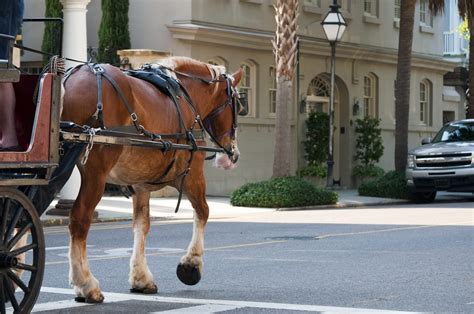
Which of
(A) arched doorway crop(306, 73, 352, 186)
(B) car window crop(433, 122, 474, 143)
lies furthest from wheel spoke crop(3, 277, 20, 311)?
(A) arched doorway crop(306, 73, 352, 186)

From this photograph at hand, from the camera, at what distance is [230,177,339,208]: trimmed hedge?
25844 mm

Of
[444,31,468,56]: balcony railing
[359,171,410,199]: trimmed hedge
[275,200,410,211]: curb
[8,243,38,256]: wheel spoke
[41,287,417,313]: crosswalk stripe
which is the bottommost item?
[275,200,410,211]: curb

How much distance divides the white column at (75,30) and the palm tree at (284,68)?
628cm

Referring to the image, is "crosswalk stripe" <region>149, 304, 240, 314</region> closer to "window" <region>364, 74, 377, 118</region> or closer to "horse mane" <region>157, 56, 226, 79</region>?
"horse mane" <region>157, 56, 226, 79</region>

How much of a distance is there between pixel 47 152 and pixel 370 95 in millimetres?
31330

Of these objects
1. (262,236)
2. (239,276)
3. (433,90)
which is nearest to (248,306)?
(239,276)

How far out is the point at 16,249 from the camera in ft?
27.2

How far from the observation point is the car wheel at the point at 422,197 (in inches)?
1153

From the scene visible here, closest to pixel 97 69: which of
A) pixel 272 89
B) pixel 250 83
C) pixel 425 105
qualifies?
pixel 250 83

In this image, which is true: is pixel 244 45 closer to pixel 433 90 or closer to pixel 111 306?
pixel 433 90

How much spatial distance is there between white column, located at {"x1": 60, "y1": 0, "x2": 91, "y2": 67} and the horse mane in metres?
10.2

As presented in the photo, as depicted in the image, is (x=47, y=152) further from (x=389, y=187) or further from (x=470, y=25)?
(x=470, y=25)

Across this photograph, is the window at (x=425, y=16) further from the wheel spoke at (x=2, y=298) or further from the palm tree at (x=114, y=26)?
the wheel spoke at (x=2, y=298)

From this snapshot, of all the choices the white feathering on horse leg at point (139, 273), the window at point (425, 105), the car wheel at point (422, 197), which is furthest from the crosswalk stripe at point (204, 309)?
the window at point (425, 105)
